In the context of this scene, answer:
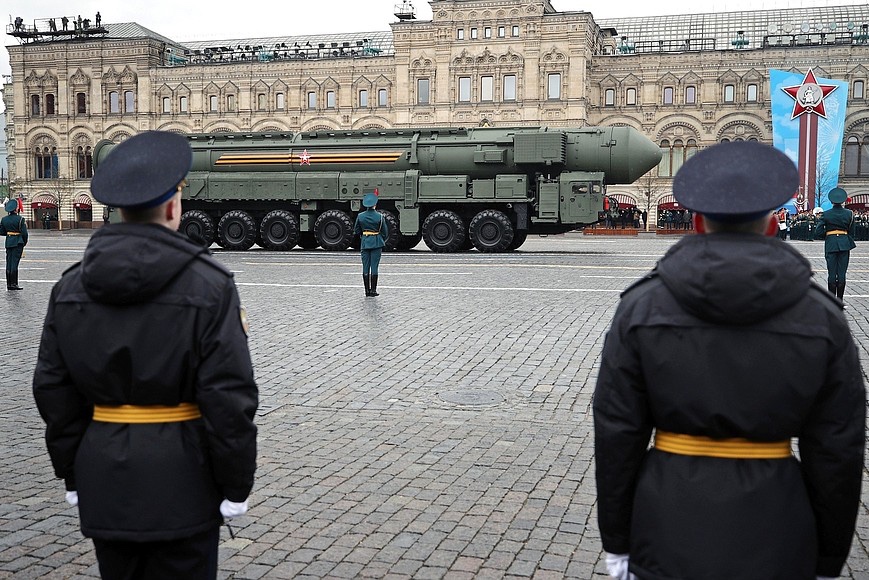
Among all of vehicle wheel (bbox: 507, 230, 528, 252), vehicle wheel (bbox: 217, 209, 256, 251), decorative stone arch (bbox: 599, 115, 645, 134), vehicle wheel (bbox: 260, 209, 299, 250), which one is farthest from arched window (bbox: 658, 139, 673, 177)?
vehicle wheel (bbox: 217, 209, 256, 251)

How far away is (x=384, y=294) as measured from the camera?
16078 mm

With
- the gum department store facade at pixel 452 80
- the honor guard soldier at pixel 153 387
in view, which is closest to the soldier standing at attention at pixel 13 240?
the honor guard soldier at pixel 153 387

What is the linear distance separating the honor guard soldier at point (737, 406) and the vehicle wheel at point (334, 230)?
2717 cm

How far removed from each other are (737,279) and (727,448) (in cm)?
50

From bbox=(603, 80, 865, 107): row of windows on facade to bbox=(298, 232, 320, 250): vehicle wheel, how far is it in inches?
1362

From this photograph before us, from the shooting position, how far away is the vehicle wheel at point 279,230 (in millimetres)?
30406

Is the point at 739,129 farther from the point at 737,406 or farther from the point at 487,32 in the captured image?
the point at 737,406

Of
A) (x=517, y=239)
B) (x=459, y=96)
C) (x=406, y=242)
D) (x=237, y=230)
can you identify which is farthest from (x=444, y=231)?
(x=459, y=96)

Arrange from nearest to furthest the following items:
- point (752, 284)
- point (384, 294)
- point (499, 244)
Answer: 1. point (752, 284)
2. point (384, 294)
3. point (499, 244)

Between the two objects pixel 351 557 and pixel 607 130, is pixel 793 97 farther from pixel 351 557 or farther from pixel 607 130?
pixel 351 557

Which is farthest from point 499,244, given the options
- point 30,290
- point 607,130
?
point 30,290

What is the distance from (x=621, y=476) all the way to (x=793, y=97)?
A: 4939cm

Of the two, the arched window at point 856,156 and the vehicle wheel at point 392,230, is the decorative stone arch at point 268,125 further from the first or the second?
the vehicle wheel at point 392,230

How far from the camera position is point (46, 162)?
233ft
